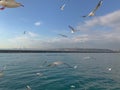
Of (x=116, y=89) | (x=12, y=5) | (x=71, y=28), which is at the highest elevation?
(x=71, y=28)

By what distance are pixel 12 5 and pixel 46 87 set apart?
31515mm

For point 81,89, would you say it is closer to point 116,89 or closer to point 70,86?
point 70,86

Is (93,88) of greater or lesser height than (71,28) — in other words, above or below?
below

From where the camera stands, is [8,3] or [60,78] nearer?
[8,3]

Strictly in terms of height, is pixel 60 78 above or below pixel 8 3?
below

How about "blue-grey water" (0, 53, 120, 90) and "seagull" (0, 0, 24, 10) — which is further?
"blue-grey water" (0, 53, 120, 90)

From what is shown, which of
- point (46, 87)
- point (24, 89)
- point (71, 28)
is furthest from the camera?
point (46, 87)

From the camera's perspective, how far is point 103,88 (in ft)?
111

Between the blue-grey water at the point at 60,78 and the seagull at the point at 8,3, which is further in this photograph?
the blue-grey water at the point at 60,78

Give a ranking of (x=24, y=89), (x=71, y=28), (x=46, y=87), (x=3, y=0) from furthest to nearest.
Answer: (x=46, y=87) < (x=24, y=89) < (x=71, y=28) < (x=3, y=0)

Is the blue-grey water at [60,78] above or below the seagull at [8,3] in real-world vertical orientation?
below

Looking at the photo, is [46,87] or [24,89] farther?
[46,87]

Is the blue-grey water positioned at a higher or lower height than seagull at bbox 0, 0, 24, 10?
lower

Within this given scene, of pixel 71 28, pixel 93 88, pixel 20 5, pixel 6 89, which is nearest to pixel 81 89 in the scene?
pixel 93 88
